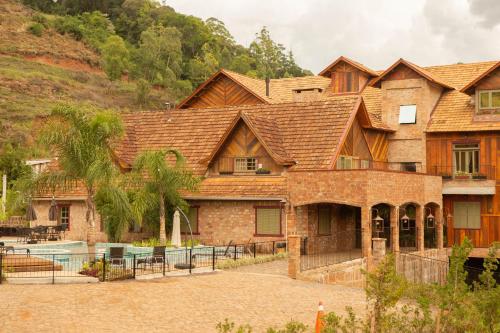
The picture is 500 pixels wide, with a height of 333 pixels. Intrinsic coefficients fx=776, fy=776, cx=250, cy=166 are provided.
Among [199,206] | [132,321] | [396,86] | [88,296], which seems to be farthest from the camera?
[396,86]

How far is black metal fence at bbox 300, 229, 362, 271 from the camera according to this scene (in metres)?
28.6

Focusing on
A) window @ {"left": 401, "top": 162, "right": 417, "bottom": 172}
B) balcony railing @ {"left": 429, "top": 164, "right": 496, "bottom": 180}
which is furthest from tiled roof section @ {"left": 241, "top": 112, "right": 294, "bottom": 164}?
balcony railing @ {"left": 429, "top": 164, "right": 496, "bottom": 180}

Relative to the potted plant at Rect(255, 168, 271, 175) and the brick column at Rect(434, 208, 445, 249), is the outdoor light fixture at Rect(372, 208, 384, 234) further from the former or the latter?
the potted plant at Rect(255, 168, 271, 175)

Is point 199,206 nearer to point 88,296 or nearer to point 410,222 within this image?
point 410,222

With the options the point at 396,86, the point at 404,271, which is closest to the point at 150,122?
the point at 396,86

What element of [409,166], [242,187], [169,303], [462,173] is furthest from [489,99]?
[169,303]

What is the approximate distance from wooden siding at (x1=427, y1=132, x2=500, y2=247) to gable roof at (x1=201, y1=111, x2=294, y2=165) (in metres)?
8.98

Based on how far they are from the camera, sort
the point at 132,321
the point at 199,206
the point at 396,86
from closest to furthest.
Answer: the point at 132,321 < the point at 199,206 < the point at 396,86

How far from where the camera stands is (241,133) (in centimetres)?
3566

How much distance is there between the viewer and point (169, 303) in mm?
20203

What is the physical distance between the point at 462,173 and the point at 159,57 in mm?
73977

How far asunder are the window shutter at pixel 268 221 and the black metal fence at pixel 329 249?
1.63 m

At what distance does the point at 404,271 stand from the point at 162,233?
10.1 meters

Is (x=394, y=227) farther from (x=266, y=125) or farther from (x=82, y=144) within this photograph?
(x=82, y=144)
